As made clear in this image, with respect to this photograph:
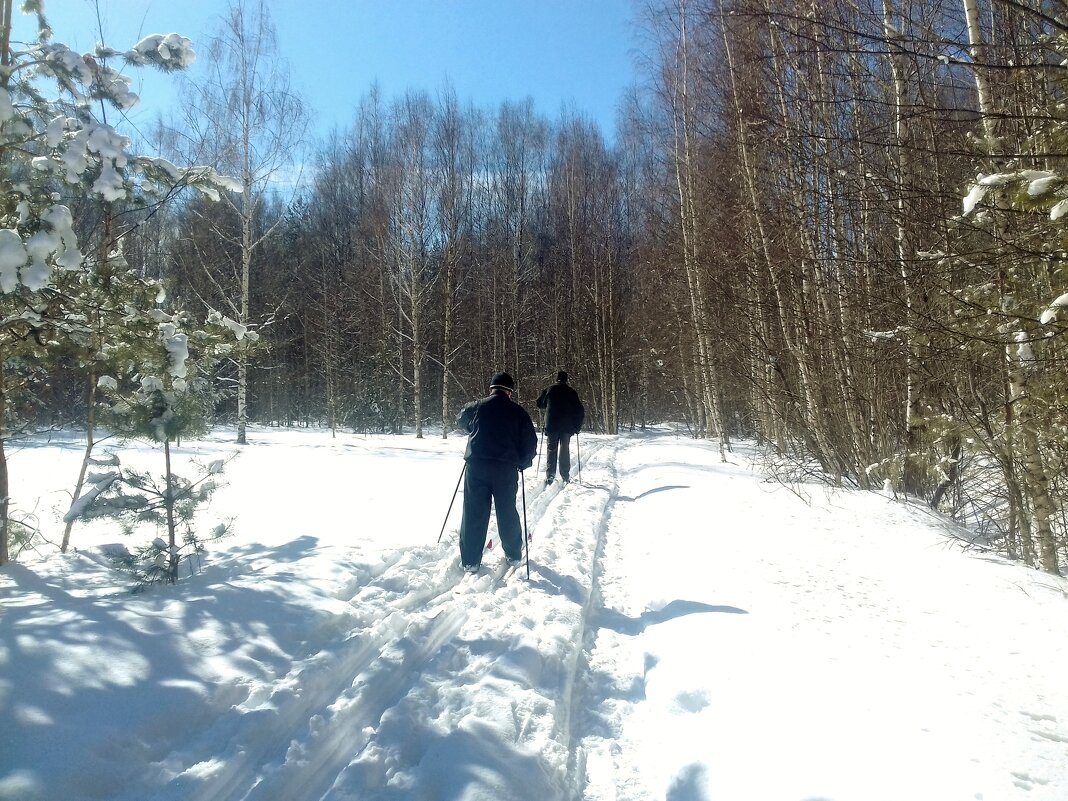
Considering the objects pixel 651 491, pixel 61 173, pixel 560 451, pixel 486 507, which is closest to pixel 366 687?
pixel 486 507

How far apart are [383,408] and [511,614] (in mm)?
27385

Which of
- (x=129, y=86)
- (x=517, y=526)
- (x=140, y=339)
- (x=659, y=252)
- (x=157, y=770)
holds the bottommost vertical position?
(x=157, y=770)

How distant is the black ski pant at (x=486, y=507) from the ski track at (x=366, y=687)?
21 centimetres

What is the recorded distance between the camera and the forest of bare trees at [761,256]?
483 cm

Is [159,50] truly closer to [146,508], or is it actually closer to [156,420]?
[156,420]

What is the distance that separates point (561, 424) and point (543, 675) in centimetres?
730

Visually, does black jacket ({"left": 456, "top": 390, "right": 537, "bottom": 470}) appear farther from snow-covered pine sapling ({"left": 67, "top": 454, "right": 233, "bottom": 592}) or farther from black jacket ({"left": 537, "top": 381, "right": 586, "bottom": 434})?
black jacket ({"left": 537, "top": 381, "right": 586, "bottom": 434})

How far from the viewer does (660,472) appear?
458 inches

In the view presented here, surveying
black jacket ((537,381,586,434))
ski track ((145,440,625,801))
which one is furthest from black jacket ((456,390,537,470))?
black jacket ((537,381,586,434))

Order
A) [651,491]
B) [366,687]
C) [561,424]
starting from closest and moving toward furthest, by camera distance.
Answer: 1. [366,687]
2. [651,491]
3. [561,424]

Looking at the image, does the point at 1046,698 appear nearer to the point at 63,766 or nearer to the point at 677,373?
the point at 63,766

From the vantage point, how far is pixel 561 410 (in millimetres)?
10891

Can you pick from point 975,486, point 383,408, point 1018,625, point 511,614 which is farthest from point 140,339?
point 383,408

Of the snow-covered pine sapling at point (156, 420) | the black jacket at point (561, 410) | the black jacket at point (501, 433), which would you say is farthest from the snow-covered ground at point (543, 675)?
the black jacket at point (561, 410)
